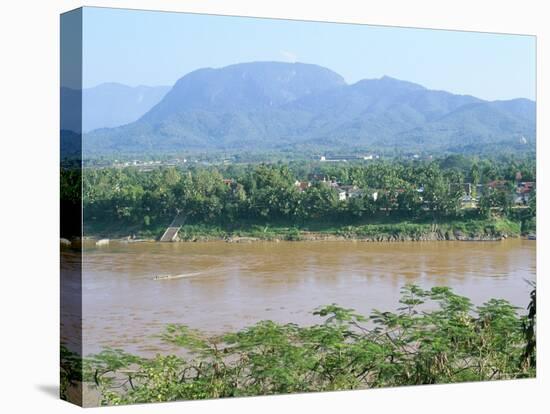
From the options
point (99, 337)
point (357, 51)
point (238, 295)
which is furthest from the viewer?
point (357, 51)

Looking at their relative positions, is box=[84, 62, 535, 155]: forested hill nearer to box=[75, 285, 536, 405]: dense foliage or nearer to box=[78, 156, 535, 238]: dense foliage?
box=[78, 156, 535, 238]: dense foliage

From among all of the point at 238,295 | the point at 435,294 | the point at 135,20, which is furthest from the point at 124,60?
the point at 435,294

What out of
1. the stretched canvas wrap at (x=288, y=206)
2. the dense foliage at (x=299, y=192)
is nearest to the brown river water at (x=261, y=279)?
the stretched canvas wrap at (x=288, y=206)

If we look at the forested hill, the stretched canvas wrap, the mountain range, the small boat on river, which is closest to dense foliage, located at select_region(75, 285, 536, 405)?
the stretched canvas wrap

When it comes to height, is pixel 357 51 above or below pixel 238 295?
above

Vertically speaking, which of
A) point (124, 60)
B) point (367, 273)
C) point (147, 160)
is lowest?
point (367, 273)

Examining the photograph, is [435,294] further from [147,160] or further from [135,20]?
[135,20]
